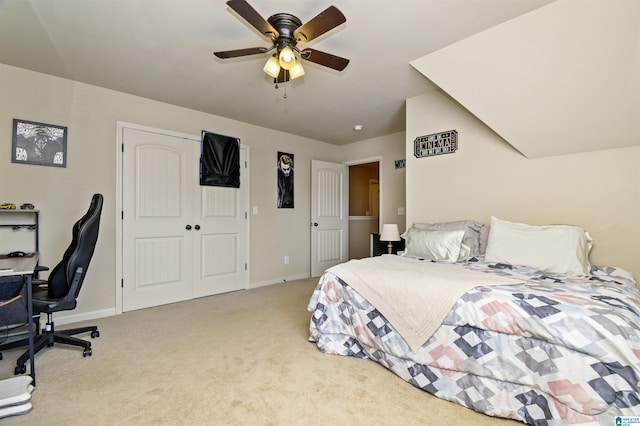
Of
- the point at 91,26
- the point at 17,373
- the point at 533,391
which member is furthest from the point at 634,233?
the point at 17,373

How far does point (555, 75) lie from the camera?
210 cm

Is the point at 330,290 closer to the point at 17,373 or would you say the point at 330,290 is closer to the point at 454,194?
the point at 454,194

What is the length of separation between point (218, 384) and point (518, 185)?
9.69 ft

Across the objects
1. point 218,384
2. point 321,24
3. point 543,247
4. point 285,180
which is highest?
point 321,24

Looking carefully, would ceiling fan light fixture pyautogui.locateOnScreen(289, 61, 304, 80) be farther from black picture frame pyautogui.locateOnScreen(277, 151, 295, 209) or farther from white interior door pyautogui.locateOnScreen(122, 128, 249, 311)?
black picture frame pyautogui.locateOnScreen(277, 151, 295, 209)

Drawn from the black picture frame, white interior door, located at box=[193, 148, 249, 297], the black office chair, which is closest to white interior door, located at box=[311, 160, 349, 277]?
the black picture frame

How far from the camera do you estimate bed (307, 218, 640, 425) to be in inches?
50.1

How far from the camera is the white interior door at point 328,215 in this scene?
505cm

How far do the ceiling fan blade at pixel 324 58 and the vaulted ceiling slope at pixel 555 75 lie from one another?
0.85m

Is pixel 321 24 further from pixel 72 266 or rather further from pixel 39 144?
pixel 39 144

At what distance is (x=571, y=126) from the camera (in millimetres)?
2309

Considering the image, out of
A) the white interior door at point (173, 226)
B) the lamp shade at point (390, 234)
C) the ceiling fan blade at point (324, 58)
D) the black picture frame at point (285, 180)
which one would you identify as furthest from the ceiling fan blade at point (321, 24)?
the black picture frame at point (285, 180)

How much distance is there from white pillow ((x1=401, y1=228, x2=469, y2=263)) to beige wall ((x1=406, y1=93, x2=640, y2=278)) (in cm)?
48

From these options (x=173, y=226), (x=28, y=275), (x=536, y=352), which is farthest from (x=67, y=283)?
(x=536, y=352)
